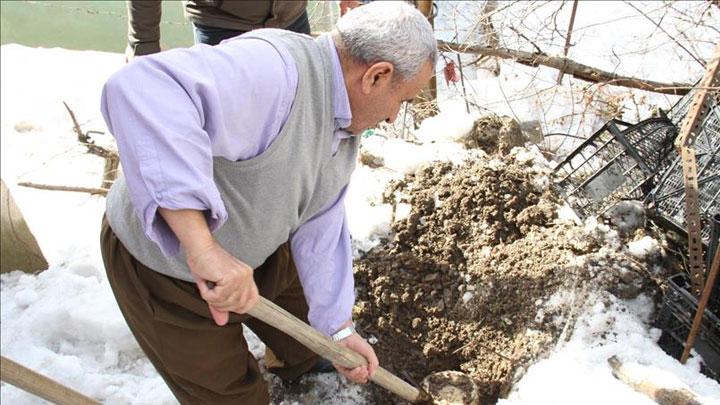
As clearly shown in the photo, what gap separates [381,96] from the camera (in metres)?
1.45

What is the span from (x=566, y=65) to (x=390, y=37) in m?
2.24

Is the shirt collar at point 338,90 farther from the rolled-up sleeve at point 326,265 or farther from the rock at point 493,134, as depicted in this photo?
the rock at point 493,134

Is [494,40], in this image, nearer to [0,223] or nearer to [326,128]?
[326,128]

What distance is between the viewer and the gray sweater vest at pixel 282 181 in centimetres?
142

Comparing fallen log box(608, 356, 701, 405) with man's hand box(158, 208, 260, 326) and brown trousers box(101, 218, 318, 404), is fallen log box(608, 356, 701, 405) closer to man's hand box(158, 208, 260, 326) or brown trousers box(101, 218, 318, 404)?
brown trousers box(101, 218, 318, 404)

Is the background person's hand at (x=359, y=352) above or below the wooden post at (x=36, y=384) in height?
above

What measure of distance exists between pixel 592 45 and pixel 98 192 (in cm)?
360

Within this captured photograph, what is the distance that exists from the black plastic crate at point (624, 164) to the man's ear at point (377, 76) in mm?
1443

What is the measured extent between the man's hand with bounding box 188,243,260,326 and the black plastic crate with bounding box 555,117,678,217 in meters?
1.79

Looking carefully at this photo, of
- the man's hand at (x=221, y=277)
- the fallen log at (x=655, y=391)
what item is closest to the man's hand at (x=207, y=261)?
the man's hand at (x=221, y=277)

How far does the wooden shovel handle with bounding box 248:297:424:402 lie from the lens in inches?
58.6

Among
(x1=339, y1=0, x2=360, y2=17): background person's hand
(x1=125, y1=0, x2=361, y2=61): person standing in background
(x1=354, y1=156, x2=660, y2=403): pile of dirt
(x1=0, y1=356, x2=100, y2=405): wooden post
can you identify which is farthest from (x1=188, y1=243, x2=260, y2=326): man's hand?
(x1=339, y1=0, x2=360, y2=17): background person's hand

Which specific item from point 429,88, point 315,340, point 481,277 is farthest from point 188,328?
point 429,88

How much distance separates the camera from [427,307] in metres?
2.59
